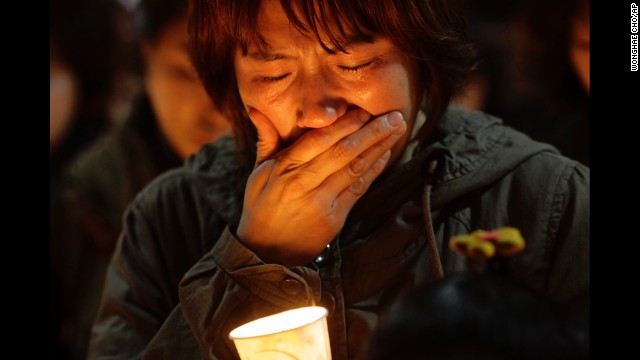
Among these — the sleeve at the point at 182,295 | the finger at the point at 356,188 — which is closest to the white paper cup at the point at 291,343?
the sleeve at the point at 182,295

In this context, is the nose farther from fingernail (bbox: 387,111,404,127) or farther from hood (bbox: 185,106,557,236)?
hood (bbox: 185,106,557,236)

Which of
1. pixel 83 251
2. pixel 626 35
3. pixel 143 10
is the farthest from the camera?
pixel 83 251

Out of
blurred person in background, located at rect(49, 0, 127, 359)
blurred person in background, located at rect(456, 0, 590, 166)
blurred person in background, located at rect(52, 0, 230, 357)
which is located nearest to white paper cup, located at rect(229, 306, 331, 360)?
blurred person in background, located at rect(456, 0, 590, 166)

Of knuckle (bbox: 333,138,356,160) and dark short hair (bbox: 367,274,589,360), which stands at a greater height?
knuckle (bbox: 333,138,356,160)

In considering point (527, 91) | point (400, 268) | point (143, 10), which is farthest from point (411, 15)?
point (527, 91)

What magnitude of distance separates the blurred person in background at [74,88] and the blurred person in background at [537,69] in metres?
2.39

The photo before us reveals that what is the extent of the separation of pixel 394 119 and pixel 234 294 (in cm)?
76

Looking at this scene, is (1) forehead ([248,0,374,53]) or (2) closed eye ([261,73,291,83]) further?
(2) closed eye ([261,73,291,83])

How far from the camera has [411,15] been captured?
9.03 feet

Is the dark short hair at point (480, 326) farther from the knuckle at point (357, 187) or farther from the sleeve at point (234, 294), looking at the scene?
the knuckle at point (357, 187)

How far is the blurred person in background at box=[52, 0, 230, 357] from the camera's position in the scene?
4.60 meters

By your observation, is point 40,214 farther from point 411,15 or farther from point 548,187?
point 548,187

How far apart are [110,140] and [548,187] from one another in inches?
122

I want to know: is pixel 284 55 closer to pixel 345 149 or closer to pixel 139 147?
pixel 345 149
